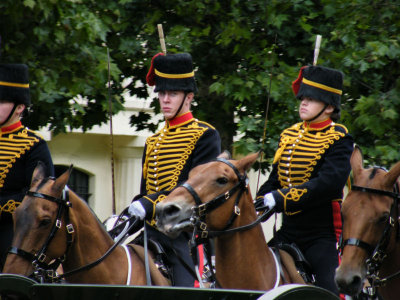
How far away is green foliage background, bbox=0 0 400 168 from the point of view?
9531 millimetres

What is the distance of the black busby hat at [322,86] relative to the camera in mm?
6672

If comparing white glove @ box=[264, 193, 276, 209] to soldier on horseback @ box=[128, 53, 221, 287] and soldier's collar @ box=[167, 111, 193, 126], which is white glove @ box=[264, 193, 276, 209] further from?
soldier's collar @ box=[167, 111, 193, 126]

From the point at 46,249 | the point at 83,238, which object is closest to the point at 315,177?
the point at 83,238

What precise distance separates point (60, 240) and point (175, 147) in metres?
1.36

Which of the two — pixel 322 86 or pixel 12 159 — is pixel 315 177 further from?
pixel 12 159

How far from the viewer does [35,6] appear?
348 inches

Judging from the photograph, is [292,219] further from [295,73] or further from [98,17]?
[98,17]

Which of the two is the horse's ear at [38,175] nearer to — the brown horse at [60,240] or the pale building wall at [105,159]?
the brown horse at [60,240]

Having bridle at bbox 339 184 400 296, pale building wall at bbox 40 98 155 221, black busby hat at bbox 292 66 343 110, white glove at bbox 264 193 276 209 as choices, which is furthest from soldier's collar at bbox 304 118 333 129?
pale building wall at bbox 40 98 155 221

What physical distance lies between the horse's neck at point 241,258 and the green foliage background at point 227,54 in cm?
360

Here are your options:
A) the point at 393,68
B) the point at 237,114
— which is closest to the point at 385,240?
the point at 393,68

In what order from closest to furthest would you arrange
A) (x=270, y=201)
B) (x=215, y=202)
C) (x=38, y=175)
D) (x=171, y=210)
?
(x=171, y=210) → (x=215, y=202) → (x=270, y=201) → (x=38, y=175)

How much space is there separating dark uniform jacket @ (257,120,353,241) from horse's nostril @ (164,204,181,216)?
3.52 ft

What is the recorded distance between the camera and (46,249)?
5750 millimetres
